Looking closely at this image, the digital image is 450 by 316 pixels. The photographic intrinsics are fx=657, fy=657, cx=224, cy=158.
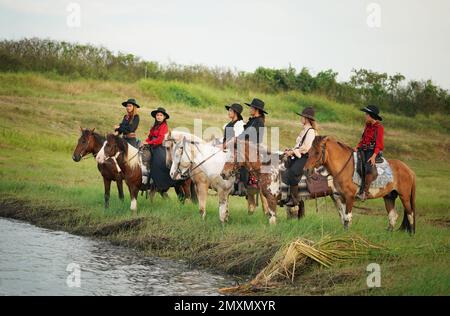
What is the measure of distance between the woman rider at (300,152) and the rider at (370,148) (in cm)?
103

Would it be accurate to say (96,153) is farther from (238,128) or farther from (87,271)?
(87,271)

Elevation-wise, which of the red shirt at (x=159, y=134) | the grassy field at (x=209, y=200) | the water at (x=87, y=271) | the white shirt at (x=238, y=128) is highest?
the white shirt at (x=238, y=128)

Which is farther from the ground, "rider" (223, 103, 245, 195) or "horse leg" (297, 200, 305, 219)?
"rider" (223, 103, 245, 195)

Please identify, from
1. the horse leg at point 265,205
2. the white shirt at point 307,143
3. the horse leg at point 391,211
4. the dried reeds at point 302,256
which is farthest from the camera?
the horse leg at point 265,205

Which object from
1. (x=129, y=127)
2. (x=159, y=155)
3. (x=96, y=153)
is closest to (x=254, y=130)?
(x=159, y=155)

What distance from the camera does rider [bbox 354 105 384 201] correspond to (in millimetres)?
12852

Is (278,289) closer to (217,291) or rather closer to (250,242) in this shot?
(217,291)

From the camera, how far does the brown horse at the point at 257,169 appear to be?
12.9 metres

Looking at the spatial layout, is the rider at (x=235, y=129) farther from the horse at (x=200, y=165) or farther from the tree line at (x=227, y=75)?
the tree line at (x=227, y=75)

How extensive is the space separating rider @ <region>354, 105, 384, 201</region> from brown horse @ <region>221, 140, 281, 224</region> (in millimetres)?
1669

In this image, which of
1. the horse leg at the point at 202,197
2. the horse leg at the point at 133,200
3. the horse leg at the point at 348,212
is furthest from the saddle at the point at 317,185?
the horse leg at the point at 133,200

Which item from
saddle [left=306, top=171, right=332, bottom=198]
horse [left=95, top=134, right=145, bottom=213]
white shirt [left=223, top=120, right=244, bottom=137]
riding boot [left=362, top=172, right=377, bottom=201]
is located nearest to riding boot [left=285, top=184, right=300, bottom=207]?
saddle [left=306, top=171, right=332, bottom=198]

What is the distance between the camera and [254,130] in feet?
44.2

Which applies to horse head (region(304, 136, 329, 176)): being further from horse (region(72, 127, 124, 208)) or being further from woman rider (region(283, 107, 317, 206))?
horse (region(72, 127, 124, 208))
